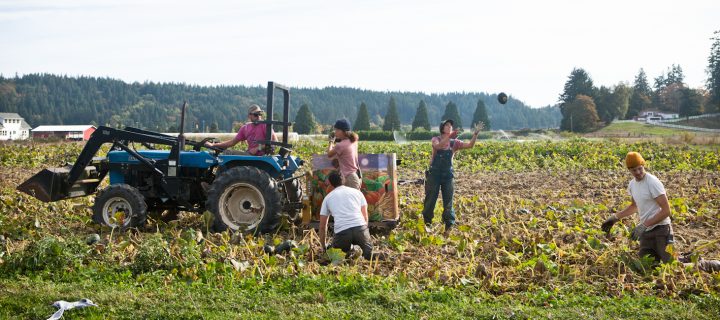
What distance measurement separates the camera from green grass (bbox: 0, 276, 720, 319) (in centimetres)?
570

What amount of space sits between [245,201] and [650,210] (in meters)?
5.12

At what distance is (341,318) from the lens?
564 centimetres

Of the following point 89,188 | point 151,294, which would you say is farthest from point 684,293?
point 89,188

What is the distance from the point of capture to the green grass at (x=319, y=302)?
5695 millimetres

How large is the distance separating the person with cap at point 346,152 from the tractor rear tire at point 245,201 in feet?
3.27

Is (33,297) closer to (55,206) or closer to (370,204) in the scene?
(370,204)

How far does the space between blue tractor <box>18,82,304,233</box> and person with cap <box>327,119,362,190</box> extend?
1.00m

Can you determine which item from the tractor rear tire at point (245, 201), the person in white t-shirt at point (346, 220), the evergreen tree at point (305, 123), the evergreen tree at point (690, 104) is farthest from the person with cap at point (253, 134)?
the evergreen tree at point (690, 104)

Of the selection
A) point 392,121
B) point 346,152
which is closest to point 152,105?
point 392,121

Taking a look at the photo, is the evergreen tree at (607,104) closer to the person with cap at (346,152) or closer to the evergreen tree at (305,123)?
the evergreen tree at (305,123)

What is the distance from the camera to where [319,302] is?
19.8 feet

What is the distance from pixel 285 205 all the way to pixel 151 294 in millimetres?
3476

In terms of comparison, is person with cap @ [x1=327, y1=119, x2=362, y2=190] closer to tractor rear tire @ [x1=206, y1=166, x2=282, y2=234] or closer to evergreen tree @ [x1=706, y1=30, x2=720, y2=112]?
tractor rear tire @ [x1=206, y1=166, x2=282, y2=234]

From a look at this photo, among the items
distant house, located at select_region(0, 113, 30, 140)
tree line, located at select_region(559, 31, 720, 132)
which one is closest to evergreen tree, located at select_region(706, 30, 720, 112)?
tree line, located at select_region(559, 31, 720, 132)
